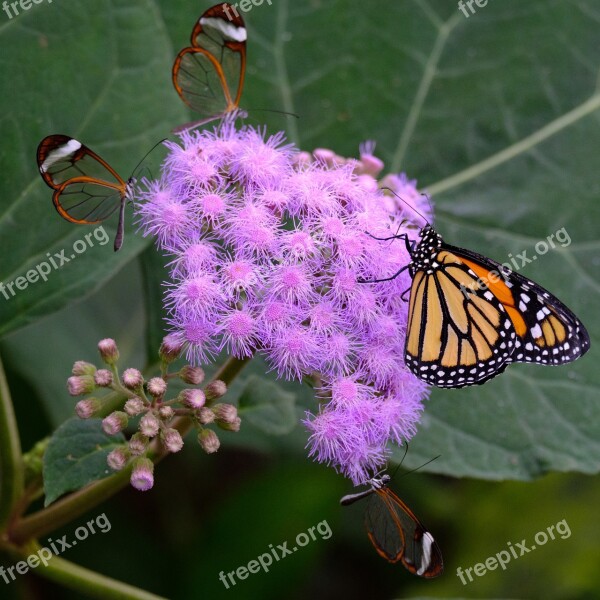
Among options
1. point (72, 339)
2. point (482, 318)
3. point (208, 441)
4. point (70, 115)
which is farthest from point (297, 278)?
point (72, 339)

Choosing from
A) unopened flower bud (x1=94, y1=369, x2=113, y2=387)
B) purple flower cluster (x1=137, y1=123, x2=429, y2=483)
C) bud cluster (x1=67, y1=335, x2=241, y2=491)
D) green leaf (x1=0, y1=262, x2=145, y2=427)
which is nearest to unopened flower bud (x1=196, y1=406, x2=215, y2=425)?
bud cluster (x1=67, y1=335, x2=241, y2=491)

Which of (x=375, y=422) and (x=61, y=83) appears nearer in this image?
(x=375, y=422)

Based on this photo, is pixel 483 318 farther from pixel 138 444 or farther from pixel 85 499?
pixel 85 499

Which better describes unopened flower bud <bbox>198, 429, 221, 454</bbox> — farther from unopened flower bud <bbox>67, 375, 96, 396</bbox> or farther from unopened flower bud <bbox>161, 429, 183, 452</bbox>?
unopened flower bud <bbox>67, 375, 96, 396</bbox>

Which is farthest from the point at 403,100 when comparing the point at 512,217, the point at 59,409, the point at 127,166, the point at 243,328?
the point at 59,409

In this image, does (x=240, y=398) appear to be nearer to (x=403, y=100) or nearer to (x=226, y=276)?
(x=226, y=276)

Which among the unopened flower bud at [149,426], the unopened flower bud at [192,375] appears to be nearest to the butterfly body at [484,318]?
the unopened flower bud at [192,375]
